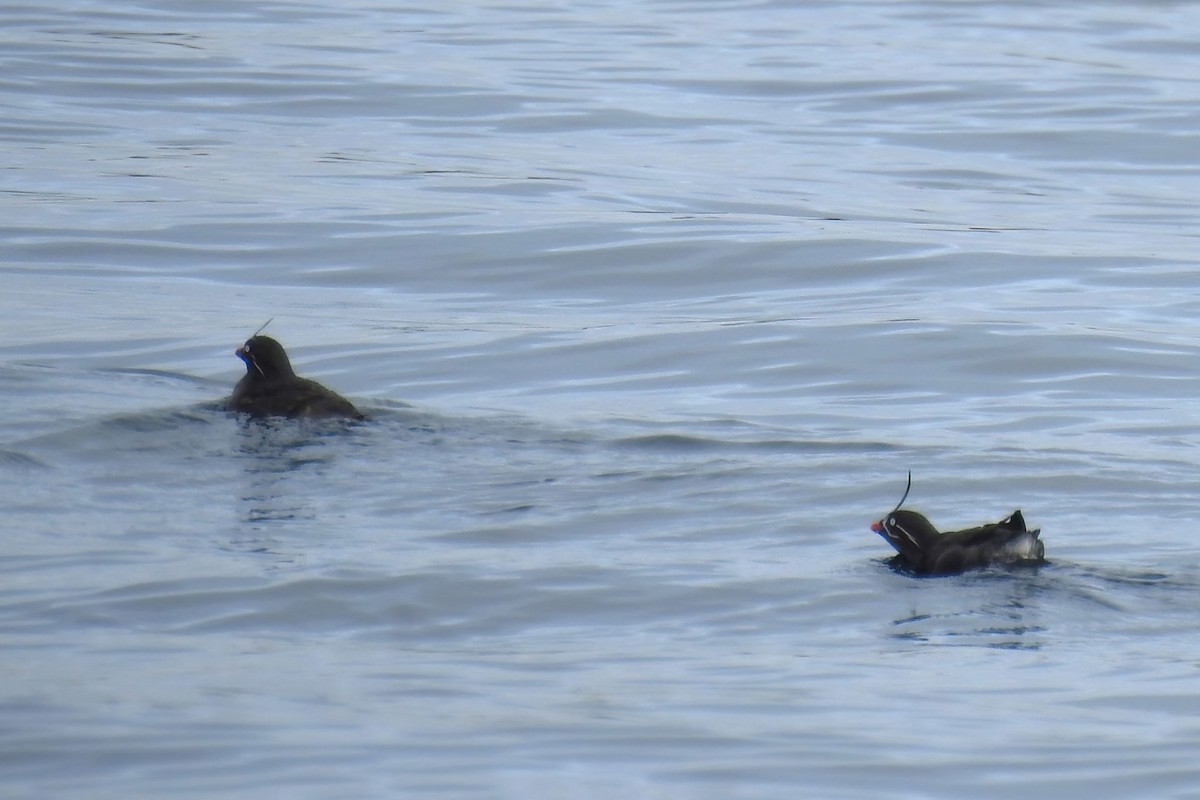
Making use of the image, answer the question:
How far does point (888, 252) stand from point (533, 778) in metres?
11.3

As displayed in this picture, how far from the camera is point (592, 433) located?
10547 millimetres

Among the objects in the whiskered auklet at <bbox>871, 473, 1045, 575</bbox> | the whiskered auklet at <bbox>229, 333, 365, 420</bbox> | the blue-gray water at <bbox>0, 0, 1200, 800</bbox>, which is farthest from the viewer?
the whiskered auklet at <bbox>229, 333, 365, 420</bbox>

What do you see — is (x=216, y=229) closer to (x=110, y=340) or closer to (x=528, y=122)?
(x=110, y=340)

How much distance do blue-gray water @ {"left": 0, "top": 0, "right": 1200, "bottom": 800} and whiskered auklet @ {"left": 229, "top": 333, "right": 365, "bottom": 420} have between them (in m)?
0.20

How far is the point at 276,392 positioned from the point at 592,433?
1602 millimetres

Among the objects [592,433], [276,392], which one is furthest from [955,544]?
[276,392]

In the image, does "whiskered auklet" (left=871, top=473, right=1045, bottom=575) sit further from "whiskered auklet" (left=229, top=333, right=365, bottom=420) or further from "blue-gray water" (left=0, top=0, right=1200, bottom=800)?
"whiskered auklet" (left=229, top=333, right=365, bottom=420)

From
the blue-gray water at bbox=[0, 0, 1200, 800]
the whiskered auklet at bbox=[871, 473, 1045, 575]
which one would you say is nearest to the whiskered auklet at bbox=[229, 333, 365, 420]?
the blue-gray water at bbox=[0, 0, 1200, 800]

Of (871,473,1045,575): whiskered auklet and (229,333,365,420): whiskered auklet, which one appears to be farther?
(229,333,365,420): whiskered auklet

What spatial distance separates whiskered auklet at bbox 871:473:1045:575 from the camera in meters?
7.92

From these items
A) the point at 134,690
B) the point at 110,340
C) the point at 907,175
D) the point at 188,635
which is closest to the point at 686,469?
the point at 188,635

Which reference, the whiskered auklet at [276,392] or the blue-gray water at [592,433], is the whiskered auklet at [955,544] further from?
the whiskered auklet at [276,392]

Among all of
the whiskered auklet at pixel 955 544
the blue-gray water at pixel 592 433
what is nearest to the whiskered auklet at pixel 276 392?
the blue-gray water at pixel 592 433

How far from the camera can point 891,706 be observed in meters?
6.45
